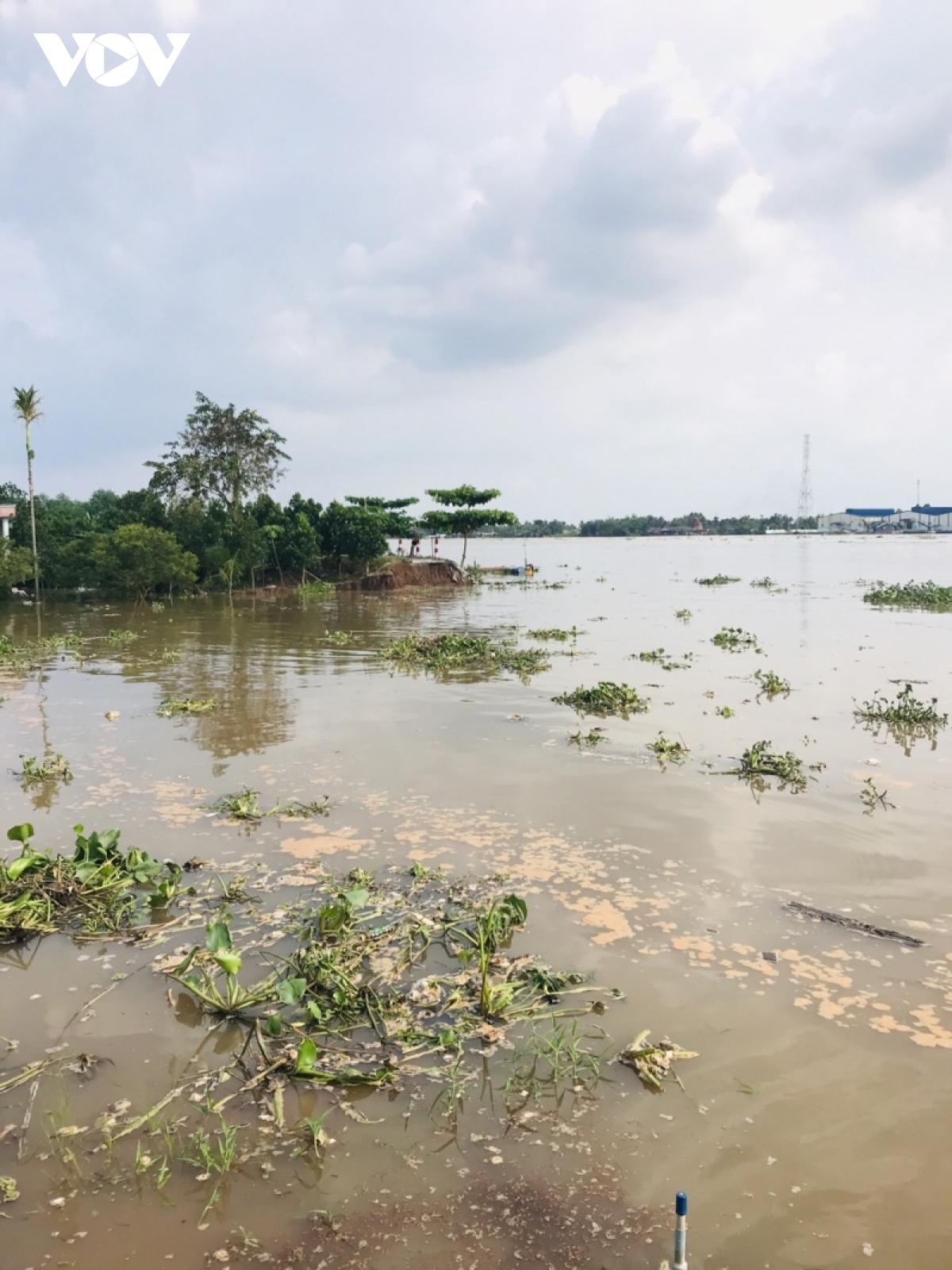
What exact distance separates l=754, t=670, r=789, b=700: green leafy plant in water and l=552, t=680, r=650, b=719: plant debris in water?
2.16m

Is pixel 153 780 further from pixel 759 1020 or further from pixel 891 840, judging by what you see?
pixel 891 840

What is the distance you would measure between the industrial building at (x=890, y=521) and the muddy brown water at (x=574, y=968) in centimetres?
19172

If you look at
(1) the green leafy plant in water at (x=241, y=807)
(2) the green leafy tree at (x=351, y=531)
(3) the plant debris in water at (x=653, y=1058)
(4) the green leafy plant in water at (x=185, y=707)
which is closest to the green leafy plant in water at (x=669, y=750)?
(1) the green leafy plant in water at (x=241, y=807)

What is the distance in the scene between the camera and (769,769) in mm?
9078

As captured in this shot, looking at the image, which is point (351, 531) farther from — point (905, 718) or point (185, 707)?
point (905, 718)

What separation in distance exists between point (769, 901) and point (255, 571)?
131 ft

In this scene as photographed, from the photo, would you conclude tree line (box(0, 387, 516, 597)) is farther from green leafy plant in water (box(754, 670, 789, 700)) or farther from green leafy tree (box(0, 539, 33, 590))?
green leafy plant in water (box(754, 670, 789, 700))

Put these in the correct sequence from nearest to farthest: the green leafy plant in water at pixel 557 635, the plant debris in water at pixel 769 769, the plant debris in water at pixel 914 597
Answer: the plant debris in water at pixel 769 769, the green leafy plant in water at pixel 557 635, the plant debris in water at pixel 914 597

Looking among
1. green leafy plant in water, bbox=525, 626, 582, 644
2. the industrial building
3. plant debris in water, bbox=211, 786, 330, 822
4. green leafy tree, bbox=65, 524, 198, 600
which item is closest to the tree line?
green leafy tree, bbox=65, 524, 198, 600

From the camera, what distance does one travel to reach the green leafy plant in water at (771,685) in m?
13.6

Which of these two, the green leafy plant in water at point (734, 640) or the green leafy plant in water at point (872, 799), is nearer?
the green leafy plant in water at point (872, 799)

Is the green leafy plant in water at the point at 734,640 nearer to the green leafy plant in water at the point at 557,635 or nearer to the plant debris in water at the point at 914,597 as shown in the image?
the green leafy plant in water at the point at 557,635

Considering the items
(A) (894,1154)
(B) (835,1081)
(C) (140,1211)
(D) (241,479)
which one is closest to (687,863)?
(B) (835,1081)

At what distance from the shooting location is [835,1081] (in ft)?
13.1
